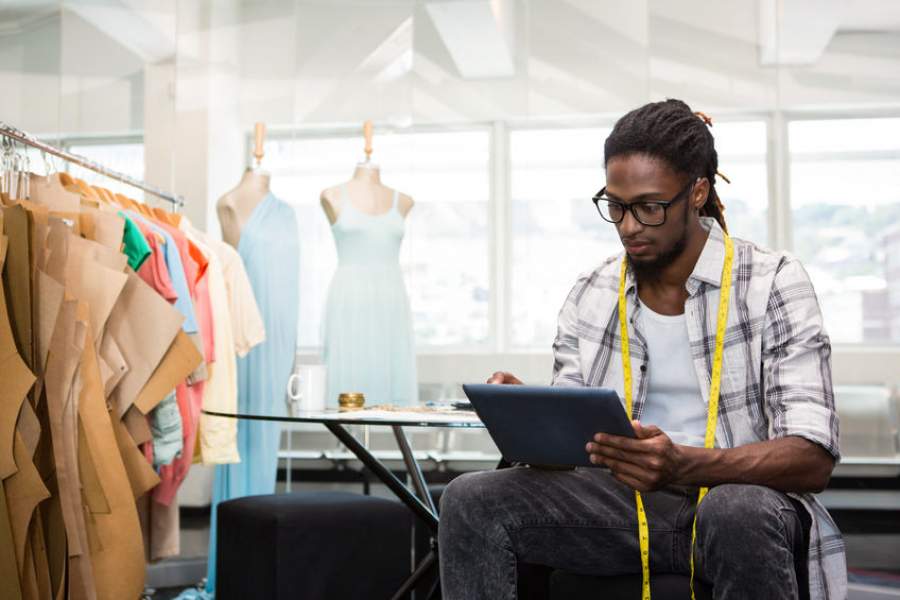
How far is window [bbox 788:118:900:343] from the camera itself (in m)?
3.90

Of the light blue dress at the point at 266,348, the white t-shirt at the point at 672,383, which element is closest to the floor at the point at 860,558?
the light blue dress at the point at 266,348

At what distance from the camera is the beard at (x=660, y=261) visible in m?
1.75

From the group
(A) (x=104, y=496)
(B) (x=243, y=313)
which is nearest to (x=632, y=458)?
(A) (x=104, y=496)

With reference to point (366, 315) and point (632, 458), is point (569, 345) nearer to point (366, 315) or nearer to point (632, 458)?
point (632, 458)

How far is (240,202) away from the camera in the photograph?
381cm

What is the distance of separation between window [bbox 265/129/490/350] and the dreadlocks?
2.36 m

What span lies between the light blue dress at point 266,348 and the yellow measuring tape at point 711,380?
2.10 meters

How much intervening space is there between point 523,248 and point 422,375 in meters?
0.73

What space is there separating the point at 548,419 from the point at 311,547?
1.14 meters

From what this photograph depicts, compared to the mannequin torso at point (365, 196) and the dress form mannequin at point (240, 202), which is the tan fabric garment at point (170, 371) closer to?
the dress form mannequin at point (240, 202)

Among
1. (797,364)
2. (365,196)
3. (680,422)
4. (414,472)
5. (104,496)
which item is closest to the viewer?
(797,364)

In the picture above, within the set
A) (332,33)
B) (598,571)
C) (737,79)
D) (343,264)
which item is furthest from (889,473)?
(332,33)

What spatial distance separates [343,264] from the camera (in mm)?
3885

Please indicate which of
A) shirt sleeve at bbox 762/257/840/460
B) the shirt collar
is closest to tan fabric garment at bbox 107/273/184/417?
the shirt collar
